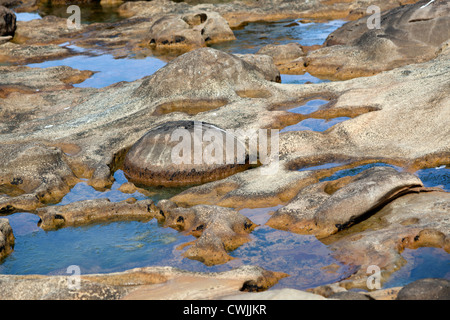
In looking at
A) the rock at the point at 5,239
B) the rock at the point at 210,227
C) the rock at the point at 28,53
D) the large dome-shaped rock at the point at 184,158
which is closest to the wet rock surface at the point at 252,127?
the rock at the point at 210,227

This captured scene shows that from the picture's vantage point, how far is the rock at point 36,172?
891 cm

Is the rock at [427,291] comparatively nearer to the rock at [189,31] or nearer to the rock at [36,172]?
Answer: the rock at [36,172]

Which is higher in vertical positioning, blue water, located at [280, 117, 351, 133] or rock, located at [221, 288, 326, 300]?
rock, located at [221, 288, 326, 300]

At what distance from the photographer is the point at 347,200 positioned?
6973mm

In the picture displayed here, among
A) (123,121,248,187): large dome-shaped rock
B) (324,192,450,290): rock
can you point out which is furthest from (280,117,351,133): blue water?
(324,192,450,290): rock

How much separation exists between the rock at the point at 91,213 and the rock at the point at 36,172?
2.55 ft

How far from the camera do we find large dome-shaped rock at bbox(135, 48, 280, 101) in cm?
1189

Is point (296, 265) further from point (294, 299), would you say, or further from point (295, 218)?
point (294, 299)

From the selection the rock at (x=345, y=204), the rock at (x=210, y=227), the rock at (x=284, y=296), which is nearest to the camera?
the rock at (x=284, y=296)

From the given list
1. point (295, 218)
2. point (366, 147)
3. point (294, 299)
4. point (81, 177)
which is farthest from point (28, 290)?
point (366, 147)

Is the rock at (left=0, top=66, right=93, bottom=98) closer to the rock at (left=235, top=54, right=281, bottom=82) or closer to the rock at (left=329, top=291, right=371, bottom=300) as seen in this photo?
the rock at (left=235, top=54, right=281, bottom=82)

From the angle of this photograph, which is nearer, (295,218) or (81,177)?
(295,218)

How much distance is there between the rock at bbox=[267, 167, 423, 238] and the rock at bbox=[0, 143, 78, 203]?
3336 mm
